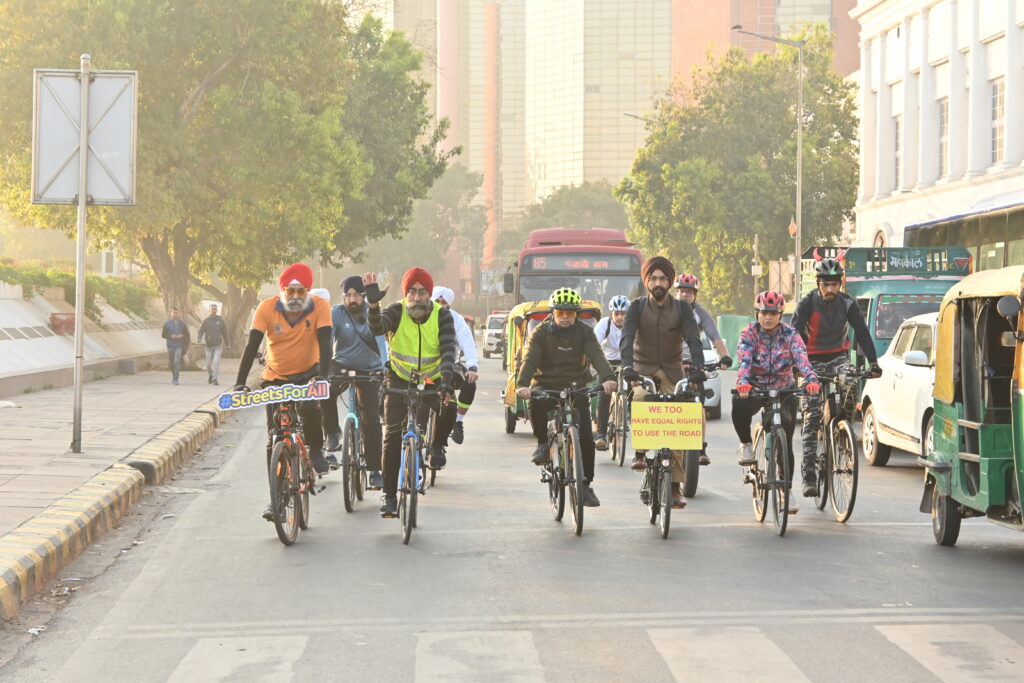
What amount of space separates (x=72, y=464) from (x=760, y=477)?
6.23 metres

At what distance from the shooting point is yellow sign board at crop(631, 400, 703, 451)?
10.7 m

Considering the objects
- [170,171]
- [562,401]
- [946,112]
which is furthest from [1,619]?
[946,112]

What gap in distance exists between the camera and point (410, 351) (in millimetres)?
10977

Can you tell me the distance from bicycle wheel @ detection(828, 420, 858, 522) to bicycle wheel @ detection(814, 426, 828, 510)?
67 millimetres

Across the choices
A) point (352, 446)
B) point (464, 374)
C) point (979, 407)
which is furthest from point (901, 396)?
point (352, 446)

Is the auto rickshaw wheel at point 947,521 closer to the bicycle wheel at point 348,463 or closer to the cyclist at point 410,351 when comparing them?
the cyclist at point 410,351

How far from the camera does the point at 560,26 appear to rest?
7490 inches

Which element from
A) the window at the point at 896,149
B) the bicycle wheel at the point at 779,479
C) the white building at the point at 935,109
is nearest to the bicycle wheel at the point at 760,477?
the bicycle wheel at the point at 779,479

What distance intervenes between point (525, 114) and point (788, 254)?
437 feet

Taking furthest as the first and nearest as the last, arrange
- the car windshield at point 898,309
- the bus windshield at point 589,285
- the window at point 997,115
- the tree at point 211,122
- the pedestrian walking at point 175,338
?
the window at point 997,115, the tree at point 211,122, the pedestrian walking at point 175,338, the bus windshield at point 589,285, the car windshield at point 898,309

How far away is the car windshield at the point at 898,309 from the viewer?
65.1ft

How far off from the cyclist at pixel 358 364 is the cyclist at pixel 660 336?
215 centimetres

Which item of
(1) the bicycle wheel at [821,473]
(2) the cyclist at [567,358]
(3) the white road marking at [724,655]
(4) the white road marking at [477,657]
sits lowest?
(4) the white road marking at [477,657]

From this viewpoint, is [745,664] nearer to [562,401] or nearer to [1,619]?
[1,619]
